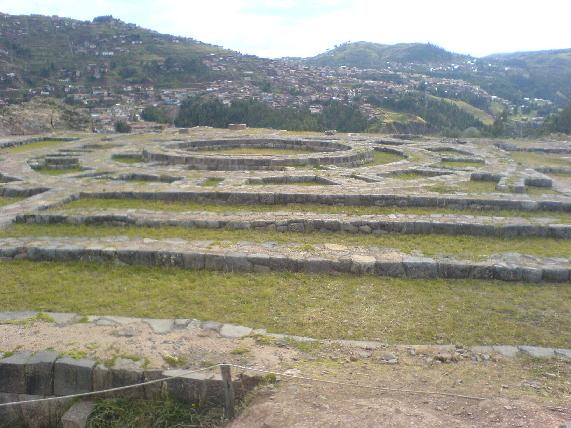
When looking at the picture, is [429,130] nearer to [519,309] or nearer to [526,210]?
[526,210]

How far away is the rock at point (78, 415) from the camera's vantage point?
489 centimetres

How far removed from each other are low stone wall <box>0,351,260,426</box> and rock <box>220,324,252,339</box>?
845mm

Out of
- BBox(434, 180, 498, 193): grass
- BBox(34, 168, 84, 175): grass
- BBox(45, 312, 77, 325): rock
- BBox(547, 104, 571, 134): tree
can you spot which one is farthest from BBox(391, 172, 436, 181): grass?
BBox(547, 104, 571, 134): tree

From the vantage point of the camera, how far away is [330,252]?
8422mm

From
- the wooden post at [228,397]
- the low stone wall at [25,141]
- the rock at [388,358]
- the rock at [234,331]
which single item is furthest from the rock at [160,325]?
the low stone wall at [25,141]

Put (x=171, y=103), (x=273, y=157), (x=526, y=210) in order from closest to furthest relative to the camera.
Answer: (x=526, y=210), (x=273, y=157), (x=171, y=103)

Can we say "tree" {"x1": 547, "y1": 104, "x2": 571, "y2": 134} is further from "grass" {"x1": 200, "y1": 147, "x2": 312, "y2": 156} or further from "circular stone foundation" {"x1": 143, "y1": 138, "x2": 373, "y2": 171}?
"grass" {"x1": 200, "y1": 147, "x2": 312, "y2": 156}

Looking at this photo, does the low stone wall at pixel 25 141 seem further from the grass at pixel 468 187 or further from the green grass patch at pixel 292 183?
the grass at pixel 468 187

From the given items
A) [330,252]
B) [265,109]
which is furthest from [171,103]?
[330,252]

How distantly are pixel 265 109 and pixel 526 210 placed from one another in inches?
1414

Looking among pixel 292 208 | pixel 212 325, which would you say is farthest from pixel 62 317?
pixel 292 208

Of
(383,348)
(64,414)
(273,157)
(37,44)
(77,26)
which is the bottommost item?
(64,414)

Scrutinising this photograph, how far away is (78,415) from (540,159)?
891 inches

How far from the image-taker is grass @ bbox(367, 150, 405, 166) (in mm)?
20200
